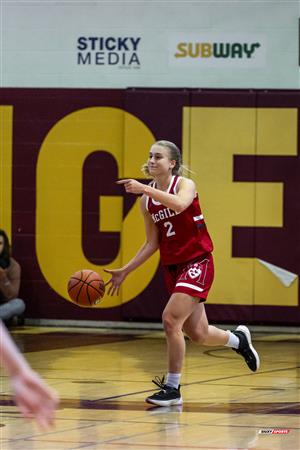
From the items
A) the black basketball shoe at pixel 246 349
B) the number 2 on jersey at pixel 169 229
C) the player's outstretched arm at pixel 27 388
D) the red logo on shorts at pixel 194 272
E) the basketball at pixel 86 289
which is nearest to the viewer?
the player's outstretched arm at pixel 27 388

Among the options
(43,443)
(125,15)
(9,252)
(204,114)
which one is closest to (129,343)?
(9,252)

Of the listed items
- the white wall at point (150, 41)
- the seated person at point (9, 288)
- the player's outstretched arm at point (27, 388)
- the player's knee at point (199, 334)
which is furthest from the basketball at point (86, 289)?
the white wall at point (150, 41)

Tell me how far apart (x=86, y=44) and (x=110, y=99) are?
0.82 metres

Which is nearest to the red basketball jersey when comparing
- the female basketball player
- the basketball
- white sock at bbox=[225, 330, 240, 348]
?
the female basketball player

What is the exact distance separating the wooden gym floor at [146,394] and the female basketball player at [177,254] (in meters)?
0.49

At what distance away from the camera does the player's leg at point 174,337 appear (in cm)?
815

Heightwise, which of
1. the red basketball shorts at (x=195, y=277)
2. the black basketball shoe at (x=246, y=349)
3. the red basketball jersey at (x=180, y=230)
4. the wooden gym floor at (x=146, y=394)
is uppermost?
the red basketball jersey at (x=180, y=230)

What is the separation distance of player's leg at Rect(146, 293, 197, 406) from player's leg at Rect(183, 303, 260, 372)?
18cm

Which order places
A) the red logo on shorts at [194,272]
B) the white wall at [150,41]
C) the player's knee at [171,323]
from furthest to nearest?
the white wall at [150,41], the red logo on shorts at [194,272], the player's knee at [171,323]

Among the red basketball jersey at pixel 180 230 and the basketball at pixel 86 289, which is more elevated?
the red basketball jersey at pixel 180 230

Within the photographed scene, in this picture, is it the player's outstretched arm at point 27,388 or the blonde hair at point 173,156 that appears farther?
the blonde hair at point 173,156

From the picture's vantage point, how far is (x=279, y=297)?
1470 cm

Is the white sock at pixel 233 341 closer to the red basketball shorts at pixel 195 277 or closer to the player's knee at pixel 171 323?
the red basketball shorts at pixel 195 277

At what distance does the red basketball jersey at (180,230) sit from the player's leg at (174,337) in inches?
13.9
